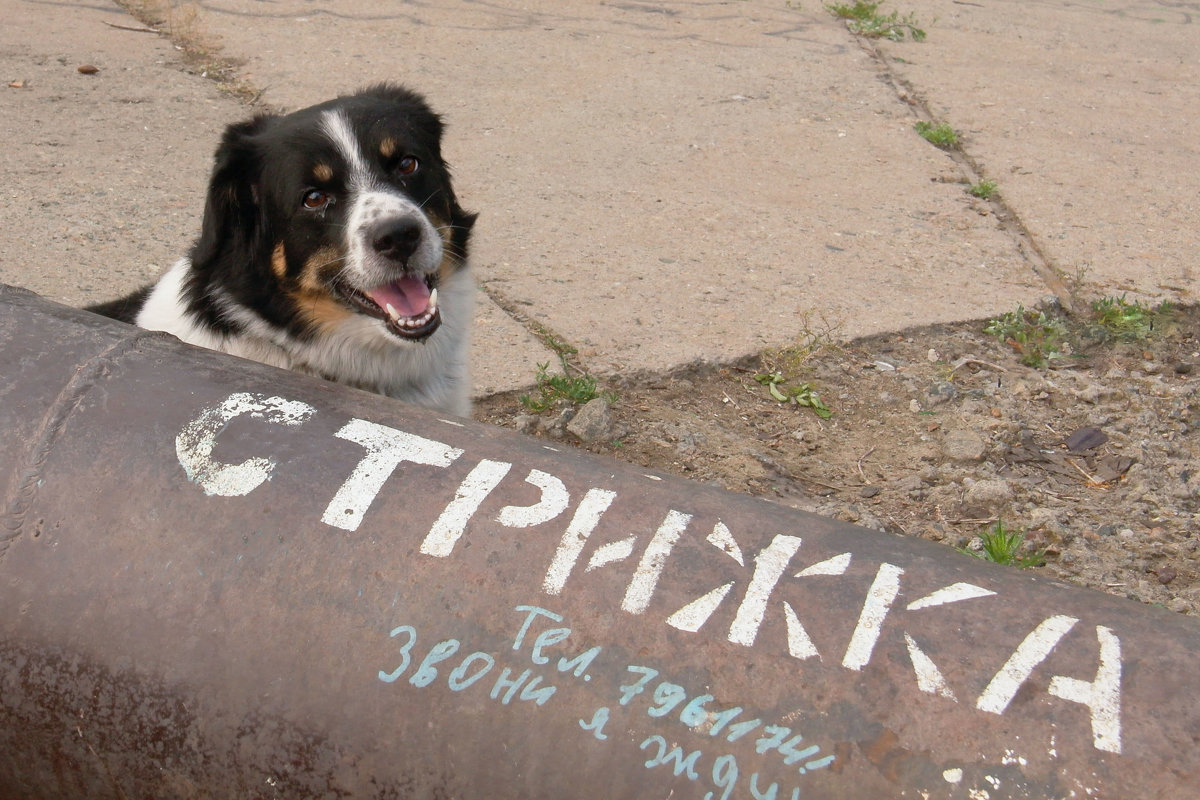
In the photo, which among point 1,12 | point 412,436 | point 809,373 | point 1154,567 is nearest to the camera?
point 412,436

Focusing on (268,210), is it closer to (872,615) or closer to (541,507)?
(541,507)

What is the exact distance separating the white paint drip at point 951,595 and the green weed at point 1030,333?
8.65 ft

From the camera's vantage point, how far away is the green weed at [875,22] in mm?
7121

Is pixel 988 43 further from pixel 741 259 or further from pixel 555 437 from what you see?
pixel 555 437

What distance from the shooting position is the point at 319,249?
2.79 metres

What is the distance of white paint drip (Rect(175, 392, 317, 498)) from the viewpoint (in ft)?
5.38

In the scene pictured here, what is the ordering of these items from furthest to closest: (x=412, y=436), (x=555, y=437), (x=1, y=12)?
(x=1, y=12), (x=555, y=437), (x=412, y=436)

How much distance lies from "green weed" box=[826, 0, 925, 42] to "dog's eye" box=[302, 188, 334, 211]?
5.18 metres

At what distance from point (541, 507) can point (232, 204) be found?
1584 millimetres

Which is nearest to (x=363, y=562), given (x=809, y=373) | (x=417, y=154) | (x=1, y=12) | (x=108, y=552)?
(x=108, y=552)

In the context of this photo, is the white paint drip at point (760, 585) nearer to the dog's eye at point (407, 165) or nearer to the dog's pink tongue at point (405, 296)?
the dog's pink tongue at point (405, 296)

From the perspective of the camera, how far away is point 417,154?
117 inches

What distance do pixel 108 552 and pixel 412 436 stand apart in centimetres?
45

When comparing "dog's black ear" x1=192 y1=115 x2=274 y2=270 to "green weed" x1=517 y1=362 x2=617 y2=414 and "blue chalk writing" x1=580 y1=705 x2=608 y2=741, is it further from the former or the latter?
"blue chalk writing" x1=580 y1=705 x2=608 y2=741
